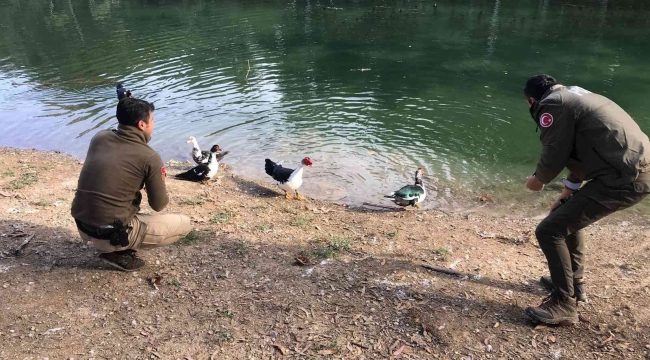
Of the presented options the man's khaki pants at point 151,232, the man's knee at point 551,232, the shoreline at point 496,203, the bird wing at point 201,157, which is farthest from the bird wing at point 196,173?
the man's knee at point 551,232

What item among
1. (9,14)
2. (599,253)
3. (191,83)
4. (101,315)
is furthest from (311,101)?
(9,14)

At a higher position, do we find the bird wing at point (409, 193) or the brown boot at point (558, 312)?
the brown boot at point (558, 312)

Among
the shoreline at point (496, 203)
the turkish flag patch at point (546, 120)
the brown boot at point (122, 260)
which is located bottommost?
the shoreline at point (496, 203)

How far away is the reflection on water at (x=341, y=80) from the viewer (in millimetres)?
12164

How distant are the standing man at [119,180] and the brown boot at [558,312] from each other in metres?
4.24

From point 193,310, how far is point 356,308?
5.78 feet

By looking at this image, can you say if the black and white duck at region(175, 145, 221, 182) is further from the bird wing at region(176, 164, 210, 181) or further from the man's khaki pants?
the man's khaki pants

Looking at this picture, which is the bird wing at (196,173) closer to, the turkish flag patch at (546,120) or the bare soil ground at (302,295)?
the bare soil ground at (302,295)

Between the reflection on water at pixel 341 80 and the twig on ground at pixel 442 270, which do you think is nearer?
the twig on ground at pixel 442 270

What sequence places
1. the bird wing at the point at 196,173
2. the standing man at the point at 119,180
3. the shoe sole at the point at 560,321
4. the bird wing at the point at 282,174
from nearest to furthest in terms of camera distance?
the shoe sole at the point at 560,321
the standing man at the point at 119,180
the bird wing at the point at 282,174
the bird wing at the point at 196,173

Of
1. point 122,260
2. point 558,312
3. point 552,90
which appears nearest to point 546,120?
point 552,90

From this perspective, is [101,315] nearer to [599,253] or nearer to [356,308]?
[356,308]

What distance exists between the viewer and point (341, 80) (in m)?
18.3

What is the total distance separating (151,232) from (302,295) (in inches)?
75.5
